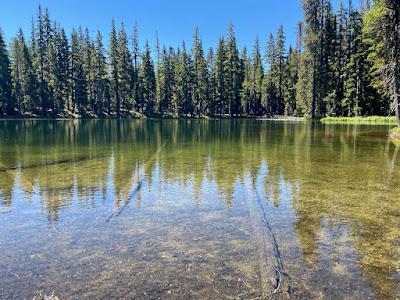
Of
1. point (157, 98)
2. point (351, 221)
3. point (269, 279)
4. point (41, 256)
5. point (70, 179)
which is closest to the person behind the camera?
point (269, 279)

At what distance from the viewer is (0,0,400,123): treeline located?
60.0 m

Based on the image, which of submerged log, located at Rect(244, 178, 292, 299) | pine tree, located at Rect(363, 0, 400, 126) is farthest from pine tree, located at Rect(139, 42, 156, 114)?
submerged log, located at Rect(244, 178, 292, 299)

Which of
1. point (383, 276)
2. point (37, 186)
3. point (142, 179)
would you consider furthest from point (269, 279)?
point (37, 186)

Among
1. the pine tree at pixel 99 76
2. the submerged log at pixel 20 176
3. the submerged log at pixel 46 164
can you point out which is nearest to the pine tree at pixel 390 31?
the submerged log at pixel 46 164

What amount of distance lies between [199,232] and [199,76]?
3375 inches

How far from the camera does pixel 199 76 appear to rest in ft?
297

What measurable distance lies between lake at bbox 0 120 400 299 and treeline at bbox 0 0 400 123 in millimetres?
50219

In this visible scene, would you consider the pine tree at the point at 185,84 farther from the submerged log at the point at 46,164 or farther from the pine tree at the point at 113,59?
the submerged log at the point at 46,164

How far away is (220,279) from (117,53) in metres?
87.1

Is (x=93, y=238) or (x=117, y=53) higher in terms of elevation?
(x=117, y=53)

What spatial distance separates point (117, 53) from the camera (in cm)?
8625

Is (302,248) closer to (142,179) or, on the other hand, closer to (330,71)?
(142,179)

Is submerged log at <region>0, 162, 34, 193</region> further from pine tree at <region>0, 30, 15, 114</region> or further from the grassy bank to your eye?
pine tree at <region>0, 30, 15, 114</region>

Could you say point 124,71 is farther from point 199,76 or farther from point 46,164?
point 46,164
